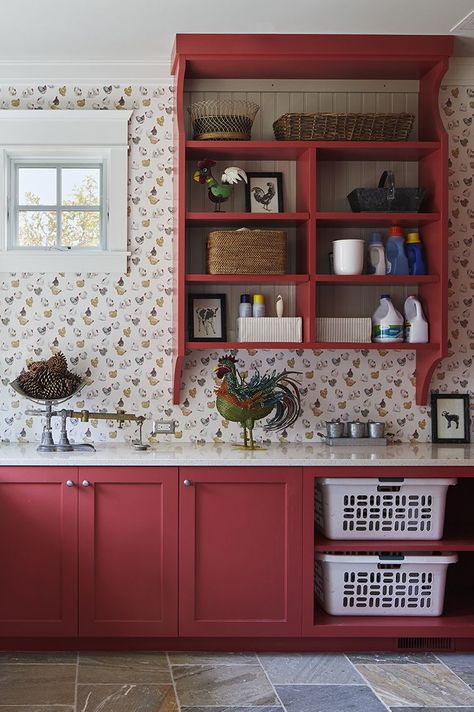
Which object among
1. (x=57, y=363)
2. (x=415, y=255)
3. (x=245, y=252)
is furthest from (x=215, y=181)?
(x=57, y=363)

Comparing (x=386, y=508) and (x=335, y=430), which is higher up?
(x=335, y=430)

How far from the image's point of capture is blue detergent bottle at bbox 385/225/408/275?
161 inches

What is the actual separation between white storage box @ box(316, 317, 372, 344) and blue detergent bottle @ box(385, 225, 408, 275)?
0.26 m

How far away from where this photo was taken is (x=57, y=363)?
3.99 m

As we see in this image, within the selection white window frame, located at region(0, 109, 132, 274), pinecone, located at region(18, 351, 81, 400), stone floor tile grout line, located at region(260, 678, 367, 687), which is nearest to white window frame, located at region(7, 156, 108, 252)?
white window frame, located at region(0, 109, 132, 274)

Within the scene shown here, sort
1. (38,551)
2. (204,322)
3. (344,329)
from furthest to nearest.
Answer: (204,322) < (344,329) < (38,551)

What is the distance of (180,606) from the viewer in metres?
3.62

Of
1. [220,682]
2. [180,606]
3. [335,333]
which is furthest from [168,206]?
[220,682]

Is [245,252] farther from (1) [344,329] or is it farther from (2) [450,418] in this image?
(2) [450,418]

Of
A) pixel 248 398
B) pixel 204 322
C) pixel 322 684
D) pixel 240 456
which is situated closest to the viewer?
pixel 322 684

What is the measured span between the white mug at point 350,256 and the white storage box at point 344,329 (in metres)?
0.21

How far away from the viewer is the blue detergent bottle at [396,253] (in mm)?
4078

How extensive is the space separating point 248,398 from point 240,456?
0.31 meters

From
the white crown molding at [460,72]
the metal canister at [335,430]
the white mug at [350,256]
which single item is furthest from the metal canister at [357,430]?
the white crown molding at [460,72]
